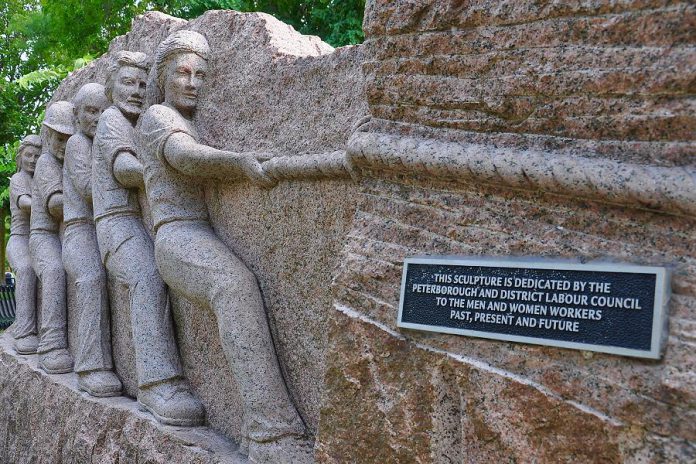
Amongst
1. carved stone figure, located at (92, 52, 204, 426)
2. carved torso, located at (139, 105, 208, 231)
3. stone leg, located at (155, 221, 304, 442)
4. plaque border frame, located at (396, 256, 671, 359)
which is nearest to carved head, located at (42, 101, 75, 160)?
carved stone figure, located at (92, 52, 204, 426)

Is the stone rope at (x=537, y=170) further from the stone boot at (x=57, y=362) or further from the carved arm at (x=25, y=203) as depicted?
the carved arm at (x=25, y=203)

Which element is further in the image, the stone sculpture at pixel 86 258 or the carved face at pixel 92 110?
the carved face at pixel 92 110

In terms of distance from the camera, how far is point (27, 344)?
5.71 metres

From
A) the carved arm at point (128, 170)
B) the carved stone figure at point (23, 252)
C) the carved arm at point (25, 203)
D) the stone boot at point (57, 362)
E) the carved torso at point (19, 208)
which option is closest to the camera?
the carved arm at point (128, 170)

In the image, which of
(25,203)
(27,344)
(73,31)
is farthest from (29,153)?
(73,31)

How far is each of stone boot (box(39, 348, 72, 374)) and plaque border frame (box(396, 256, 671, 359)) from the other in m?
3.45

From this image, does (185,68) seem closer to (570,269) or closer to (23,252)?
(570,269)

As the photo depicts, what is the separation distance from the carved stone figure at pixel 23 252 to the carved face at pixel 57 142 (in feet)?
2.84

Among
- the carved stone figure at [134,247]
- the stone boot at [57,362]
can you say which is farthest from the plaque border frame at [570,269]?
the stone boot at [57,362]

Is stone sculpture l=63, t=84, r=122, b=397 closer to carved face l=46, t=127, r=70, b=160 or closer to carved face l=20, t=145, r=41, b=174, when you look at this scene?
carved face l=46, t=127, r=70, b=160

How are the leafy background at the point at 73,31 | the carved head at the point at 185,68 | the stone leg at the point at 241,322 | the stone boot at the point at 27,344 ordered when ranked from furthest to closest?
the leafy background at the point at 73,31 < the stone boot at the point at 27,344 < the carved head at the point at 185,68 < the stone leg at the point at 241,322

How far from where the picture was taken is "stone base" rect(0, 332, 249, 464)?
360 cm

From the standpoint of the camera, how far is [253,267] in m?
3.51

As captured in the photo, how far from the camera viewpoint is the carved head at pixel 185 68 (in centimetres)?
392
